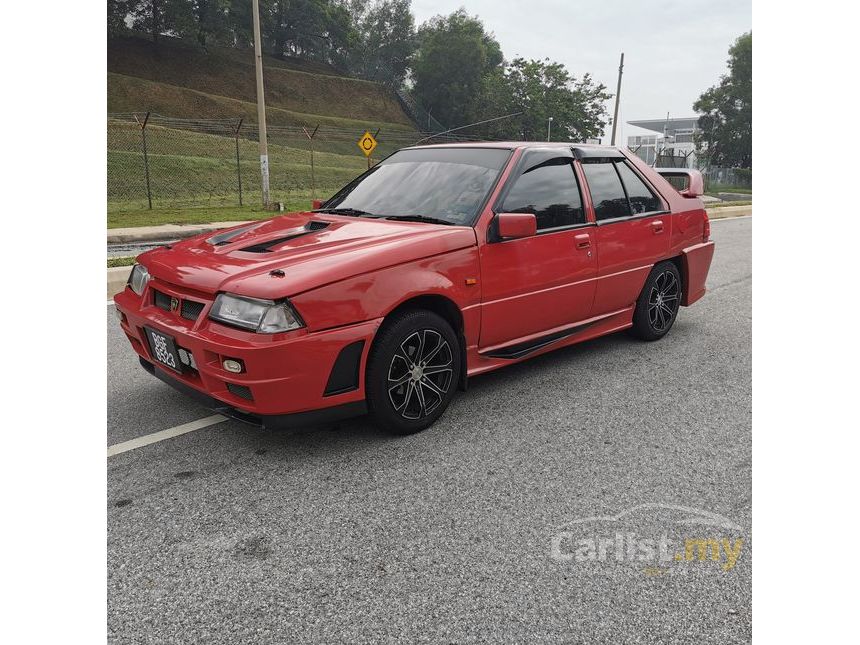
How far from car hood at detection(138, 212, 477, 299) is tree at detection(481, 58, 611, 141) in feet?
210

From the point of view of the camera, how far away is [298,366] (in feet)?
10.2

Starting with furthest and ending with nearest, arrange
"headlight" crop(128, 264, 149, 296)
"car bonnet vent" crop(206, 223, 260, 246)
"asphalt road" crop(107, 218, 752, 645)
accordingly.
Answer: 1. "car bonnet vent" crop(206, 223, 260, 246)
2. "headlight" crop(128, 264, 149, 296)
3. "asphalt road" crop(107, 218, 752, 645)

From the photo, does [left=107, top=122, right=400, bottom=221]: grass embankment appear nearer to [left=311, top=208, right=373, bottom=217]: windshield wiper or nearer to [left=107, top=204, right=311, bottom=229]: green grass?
[left=107, top=204, right=311, bottom=229]: green grass

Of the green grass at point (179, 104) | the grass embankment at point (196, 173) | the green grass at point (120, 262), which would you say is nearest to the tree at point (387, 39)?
the green grass at point (179, 104)

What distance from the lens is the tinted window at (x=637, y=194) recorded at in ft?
16.8

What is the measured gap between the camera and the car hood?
→ 321 cm

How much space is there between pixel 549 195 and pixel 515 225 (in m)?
0.73

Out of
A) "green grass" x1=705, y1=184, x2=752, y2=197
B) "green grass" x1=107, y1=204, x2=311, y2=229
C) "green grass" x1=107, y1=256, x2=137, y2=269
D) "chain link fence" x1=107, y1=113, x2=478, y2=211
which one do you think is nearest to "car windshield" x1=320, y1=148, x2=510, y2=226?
"green grass" x1=107, y1=256, x2=137, y2=269

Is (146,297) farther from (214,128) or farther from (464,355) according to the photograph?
(214,128)

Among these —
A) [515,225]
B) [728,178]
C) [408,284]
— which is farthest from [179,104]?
[408,284]

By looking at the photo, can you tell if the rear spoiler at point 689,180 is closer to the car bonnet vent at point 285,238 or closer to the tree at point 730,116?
the car bonnet vent at point 285,238

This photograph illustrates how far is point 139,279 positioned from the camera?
12.6 feet

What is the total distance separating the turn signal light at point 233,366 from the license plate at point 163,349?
1.31 feet

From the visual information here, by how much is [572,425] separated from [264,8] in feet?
274
